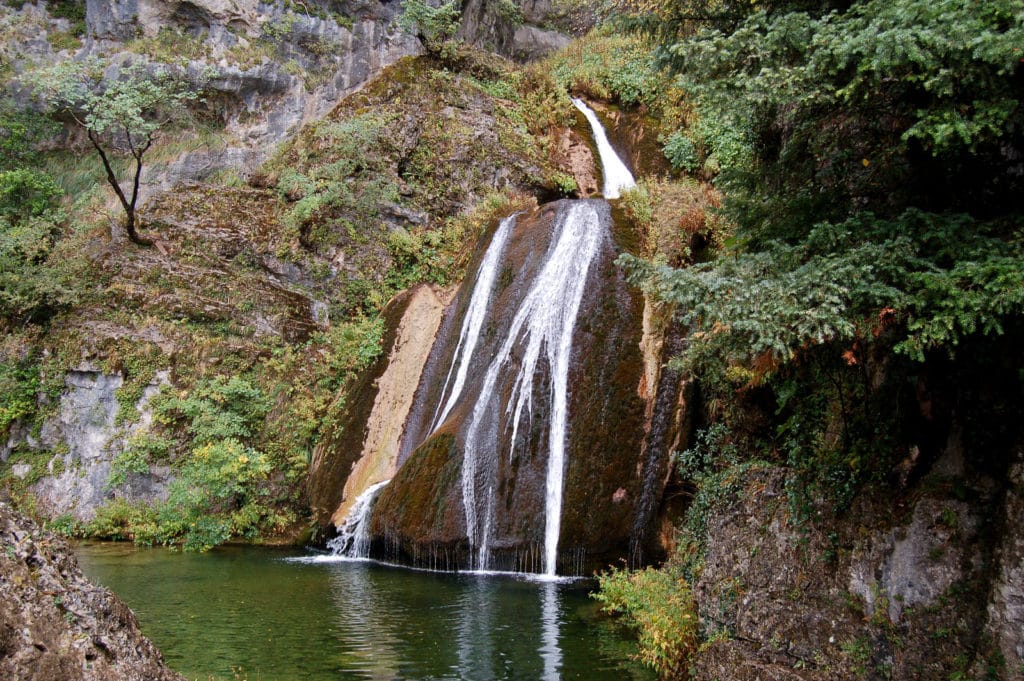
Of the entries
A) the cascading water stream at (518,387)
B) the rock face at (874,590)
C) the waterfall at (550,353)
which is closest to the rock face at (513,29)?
the cascading water stream at (518,387)

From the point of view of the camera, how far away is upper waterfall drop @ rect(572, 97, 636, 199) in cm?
1814

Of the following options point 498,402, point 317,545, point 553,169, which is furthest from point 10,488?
point 553,169

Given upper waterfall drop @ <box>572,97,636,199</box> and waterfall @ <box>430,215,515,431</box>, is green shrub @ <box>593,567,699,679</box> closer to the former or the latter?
waterfall @ <box>430,215,515,431</box>

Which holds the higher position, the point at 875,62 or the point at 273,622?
the point at 875,62

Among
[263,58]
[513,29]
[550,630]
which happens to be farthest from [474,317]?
[513,29]

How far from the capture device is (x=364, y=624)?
7508 millimetres

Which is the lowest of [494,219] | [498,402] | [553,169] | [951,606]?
[951,606]

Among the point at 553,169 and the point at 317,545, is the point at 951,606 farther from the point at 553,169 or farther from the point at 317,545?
the point at 553,169

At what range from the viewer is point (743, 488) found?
21.4 ft

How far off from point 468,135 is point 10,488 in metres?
13.6

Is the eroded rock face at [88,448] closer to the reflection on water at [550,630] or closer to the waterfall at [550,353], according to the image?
the waterfall at [550,353]

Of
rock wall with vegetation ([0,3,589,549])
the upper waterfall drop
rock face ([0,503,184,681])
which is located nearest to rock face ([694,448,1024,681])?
rock face ([0,503,184,681])

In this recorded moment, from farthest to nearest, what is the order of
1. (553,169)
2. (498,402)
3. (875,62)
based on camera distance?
1. (553,169)
2. (498,402)
3. (875,62)

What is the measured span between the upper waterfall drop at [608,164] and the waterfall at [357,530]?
31.7 feet
